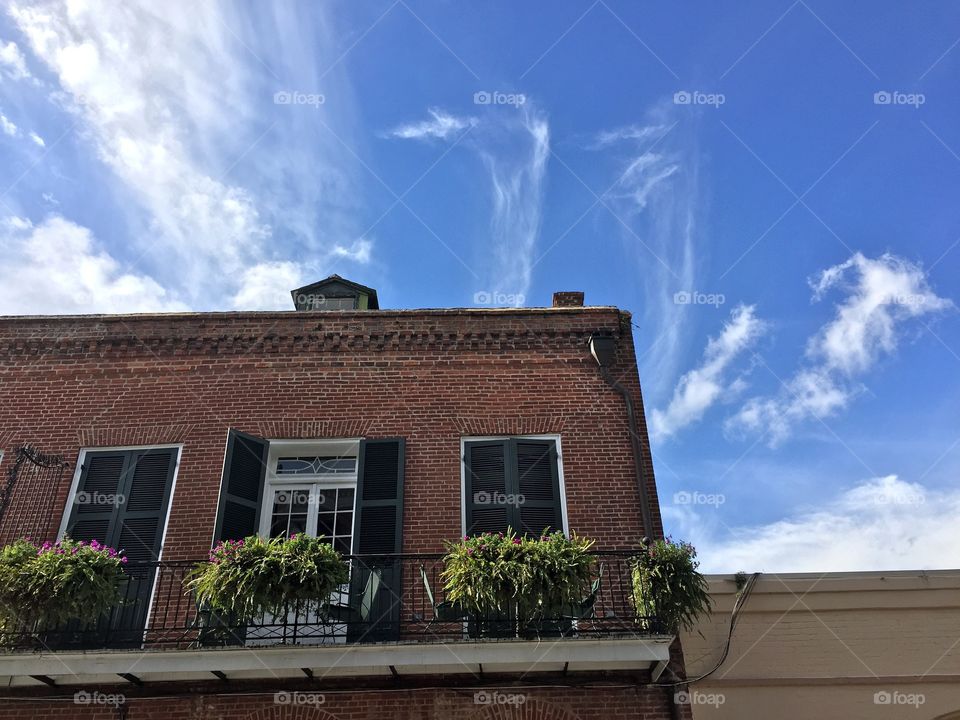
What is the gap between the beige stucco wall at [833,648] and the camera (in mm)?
8180

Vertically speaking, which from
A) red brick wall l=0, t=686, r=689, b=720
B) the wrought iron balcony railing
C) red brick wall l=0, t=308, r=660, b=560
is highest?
red brick wall l=0, t=308, r=660, b=560

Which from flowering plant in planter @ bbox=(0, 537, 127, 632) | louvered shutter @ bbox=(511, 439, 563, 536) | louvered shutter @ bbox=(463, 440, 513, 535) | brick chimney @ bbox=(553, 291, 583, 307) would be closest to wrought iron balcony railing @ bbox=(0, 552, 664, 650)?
flowering plant in planter @ bbox=(0, 537, 127, 632)

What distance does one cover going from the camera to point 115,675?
735cm

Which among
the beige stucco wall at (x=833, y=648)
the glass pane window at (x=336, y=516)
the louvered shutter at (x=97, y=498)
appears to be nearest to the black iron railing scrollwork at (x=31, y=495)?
the louvered shutter at (x=97, y=498)

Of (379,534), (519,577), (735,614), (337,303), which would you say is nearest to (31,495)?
(379,534)

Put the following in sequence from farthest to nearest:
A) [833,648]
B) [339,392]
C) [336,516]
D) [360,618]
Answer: [339,392], [336,516], [833,648], [360,618]

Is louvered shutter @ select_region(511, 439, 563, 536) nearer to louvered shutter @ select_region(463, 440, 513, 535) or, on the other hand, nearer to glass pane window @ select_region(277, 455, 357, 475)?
louvered shutter @ select_region(463, 440, 513, 535)

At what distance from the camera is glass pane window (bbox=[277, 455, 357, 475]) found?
9227mm

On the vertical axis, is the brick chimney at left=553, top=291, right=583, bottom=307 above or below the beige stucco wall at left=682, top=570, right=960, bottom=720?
above

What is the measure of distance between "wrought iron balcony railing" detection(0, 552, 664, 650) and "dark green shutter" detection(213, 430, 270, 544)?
614 mm

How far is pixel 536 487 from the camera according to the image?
348 inches

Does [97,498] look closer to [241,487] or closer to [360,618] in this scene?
[241,487]

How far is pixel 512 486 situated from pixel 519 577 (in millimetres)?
1662

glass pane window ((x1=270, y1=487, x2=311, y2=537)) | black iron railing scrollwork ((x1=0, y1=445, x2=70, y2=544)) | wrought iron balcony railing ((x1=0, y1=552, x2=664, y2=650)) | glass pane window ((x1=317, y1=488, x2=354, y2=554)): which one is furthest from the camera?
glass pane window ((x1=270, y1=487, x2=311, y2=537))
